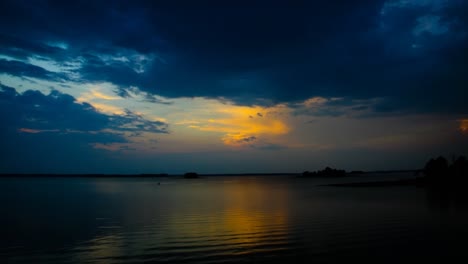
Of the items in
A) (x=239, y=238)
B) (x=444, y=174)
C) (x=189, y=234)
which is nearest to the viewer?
(x=239, y=238)

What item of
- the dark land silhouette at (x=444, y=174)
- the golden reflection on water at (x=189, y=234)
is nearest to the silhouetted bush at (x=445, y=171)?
the dark land silhouette at (x=444, y=174)

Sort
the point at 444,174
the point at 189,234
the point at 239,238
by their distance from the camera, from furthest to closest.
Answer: the point at 444,174 → the point at 189,234 → the point at 239,238

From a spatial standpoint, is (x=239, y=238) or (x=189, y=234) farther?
(x=189, y=234)

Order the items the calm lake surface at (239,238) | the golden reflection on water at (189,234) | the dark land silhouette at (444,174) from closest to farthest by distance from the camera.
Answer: the calm lake surface at (239,238) → the golden reflection on water at (189,234) → the dark land silhouette at (444,174)

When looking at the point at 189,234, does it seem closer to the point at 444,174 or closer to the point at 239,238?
the point at 239,238

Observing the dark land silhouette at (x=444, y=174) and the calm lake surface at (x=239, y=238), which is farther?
the dark land silhouette at (x=444, y=174)

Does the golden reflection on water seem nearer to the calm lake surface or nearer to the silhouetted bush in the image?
the calm lake surface

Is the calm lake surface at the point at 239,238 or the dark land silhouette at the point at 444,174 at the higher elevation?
the dark land silhouette at the point at 444,174

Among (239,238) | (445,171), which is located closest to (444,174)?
(445,171)

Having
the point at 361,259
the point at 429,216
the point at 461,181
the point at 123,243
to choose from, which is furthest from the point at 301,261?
the point at 461,181

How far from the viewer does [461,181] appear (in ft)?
324

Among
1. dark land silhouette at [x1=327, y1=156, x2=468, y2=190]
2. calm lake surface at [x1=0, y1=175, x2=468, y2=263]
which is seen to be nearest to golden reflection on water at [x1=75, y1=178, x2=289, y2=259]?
calm lake surface at [x1=0, y1=175, x2=468, y2=263]

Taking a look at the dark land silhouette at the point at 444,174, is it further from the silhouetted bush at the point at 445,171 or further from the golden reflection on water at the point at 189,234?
the golden reflection on water at the point at 189,234

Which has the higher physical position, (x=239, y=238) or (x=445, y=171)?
(x=445, y=171)
